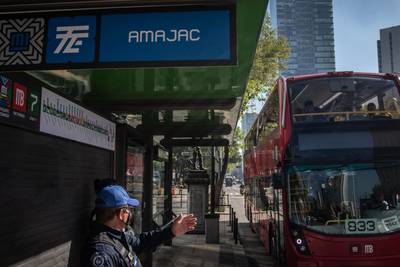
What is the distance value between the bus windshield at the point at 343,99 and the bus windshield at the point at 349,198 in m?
0.88

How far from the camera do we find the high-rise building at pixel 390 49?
3048 cm

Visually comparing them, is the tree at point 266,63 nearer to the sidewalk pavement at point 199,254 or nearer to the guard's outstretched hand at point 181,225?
the sidewalk pavement at point 199,254

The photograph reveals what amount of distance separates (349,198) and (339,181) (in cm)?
33

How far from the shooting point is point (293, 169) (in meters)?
8.45

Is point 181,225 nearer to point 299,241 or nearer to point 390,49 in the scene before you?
point 299,241

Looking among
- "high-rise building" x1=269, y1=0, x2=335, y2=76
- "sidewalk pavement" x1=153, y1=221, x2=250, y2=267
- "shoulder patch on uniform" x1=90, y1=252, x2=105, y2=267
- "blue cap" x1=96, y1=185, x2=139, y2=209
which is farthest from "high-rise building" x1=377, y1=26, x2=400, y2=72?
"shoulder patch on uniform" x1=90, y1=252, x2=105, y2=267

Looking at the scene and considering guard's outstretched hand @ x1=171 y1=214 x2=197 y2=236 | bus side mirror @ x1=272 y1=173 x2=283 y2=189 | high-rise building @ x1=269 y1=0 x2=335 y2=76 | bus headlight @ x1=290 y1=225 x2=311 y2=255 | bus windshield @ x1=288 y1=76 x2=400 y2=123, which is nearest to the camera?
guard's outstretched hand @ x1=171 y1=214 x2=197 y2=236

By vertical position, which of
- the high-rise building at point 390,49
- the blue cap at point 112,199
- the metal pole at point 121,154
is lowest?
the blue cap at point 112,199

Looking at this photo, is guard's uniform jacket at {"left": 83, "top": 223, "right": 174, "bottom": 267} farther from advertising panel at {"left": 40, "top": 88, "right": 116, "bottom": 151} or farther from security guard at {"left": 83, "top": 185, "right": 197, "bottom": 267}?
advertising panel at {"left": 40, "top": 88, "right": 116, "bottom": 151}

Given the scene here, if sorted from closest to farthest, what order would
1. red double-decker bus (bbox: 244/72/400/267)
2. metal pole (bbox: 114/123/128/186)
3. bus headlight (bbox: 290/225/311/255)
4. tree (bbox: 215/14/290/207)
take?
metal pole (bbox: 114/123/128/186) < red double-decker bus (bbox: 244/72/400/267) < bus headlight (bbox: 290/225/311/255) < tree (bbox: 215/14/290/207)

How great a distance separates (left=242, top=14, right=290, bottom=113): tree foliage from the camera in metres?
21.3

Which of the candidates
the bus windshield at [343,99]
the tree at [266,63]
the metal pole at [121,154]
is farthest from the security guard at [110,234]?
the tree at [266,63]

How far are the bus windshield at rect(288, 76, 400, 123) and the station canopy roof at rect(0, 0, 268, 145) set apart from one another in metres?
1.27

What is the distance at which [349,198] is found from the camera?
26.8ft
